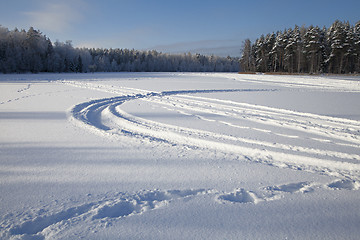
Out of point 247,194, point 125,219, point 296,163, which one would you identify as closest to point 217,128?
point 296,163

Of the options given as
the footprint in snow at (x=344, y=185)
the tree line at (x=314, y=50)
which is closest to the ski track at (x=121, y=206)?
the footprint in snow at (x=344, y=185)

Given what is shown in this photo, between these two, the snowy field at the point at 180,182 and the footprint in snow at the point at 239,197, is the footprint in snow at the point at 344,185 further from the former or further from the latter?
the footprint in snow at the point at 239,197

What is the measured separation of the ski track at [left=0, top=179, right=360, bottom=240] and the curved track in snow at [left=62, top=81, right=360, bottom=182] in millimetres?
725

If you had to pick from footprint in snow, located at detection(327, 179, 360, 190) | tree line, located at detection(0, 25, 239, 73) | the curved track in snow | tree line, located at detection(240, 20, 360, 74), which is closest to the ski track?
footprint in snow, located at detection(327, 179, 360, 190)

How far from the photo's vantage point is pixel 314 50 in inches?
1586

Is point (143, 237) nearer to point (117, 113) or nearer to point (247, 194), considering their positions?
point (247, 194)

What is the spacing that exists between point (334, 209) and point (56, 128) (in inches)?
243

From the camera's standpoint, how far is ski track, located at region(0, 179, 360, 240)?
2.15 meters

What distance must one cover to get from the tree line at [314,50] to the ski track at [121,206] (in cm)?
4565

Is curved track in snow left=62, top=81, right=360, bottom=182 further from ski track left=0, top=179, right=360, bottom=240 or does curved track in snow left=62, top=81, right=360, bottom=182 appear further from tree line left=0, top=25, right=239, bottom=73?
tree line left=0, top=25, right=239, bottom=73

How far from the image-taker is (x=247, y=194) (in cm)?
277

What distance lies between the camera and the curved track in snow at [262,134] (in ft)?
12.3

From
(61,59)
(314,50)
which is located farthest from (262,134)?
(61,59)

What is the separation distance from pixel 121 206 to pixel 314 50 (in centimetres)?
4849
